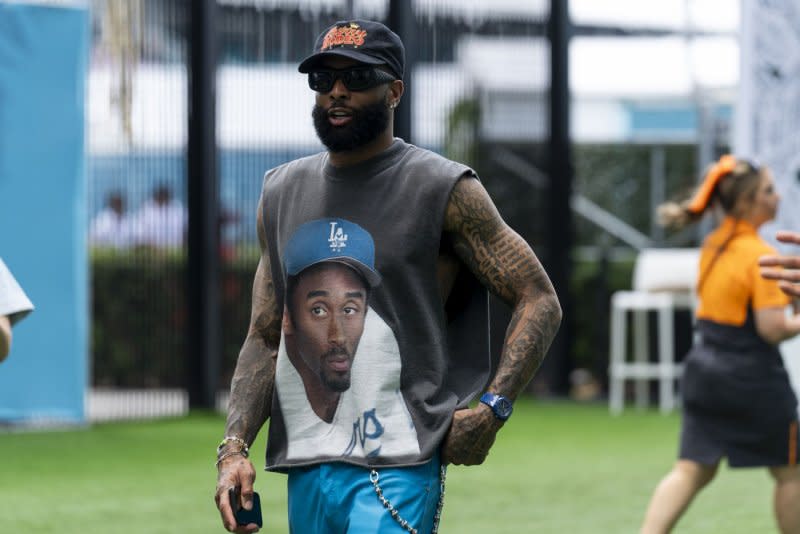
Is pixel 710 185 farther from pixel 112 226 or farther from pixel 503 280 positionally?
pixel 112 226

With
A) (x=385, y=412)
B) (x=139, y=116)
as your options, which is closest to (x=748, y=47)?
(x=139, y=116)

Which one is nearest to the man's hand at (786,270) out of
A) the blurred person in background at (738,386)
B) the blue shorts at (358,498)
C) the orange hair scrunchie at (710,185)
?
the blue shorts at (358,498)

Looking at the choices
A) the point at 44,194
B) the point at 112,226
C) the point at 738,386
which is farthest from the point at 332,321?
the point at 112,226

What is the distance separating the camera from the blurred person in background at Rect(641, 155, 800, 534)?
655cm

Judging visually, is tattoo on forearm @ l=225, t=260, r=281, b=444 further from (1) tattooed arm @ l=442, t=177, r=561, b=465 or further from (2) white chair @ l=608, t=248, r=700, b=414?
(2) white chair @ l=608, t=248, r=700, b=414

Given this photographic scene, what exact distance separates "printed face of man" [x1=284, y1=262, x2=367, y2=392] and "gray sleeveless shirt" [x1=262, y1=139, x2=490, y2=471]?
24 millimetres

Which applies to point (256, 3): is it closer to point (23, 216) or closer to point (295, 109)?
point (295, 109)

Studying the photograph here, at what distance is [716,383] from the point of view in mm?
6676

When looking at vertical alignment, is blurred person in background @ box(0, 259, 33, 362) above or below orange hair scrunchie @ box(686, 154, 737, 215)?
below

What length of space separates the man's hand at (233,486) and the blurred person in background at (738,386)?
295cm

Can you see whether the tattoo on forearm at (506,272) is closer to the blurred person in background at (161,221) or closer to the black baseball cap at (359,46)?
the black baseball cap at (359,46)

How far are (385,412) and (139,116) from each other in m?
9.84

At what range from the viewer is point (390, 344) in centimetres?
386

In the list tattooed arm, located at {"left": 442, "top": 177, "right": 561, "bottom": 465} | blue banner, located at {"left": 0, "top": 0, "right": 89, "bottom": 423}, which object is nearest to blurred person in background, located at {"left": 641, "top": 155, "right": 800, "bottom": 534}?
tattooed arm, located at {"left": 442, "top": 177, "right": 561, "bottom": 465}
